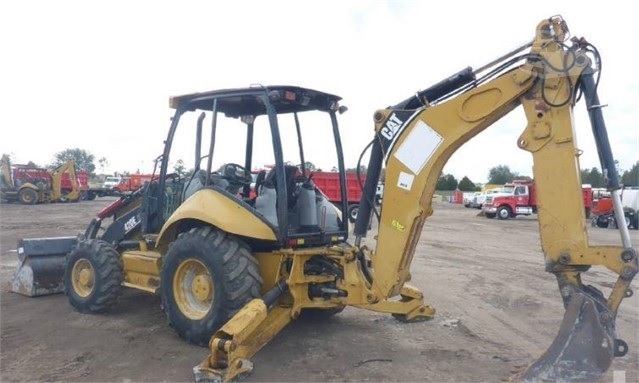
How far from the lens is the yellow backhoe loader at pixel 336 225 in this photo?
13.5ft

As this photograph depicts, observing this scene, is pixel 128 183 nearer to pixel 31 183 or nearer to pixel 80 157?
pixel 31 183

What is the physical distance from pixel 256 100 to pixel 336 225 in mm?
1641

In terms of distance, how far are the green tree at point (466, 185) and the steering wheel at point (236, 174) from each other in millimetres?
68004

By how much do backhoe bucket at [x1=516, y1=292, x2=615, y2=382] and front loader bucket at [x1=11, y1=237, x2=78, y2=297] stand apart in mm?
6292

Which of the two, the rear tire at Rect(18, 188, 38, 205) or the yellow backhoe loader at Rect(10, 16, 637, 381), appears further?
the rear tire at Rect(18, 188, 38, 205)

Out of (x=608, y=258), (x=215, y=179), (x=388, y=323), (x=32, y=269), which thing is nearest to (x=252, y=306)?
(x=215, y=179)

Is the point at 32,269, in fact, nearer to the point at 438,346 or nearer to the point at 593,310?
the point at 438,346

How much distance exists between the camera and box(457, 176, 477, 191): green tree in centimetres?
7119

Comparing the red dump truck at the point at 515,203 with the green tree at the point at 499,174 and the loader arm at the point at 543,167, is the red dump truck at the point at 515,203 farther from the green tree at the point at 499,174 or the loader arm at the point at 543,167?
the green tree at the point at 499,174

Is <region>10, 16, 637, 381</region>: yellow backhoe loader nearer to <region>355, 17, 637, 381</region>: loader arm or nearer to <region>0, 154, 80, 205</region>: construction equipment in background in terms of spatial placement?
<region>355, 17, 637, 381</region>: loader arm

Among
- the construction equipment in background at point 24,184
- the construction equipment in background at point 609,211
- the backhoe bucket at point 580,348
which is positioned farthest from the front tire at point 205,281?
the construction equipment in background at point 24,184

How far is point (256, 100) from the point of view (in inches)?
235

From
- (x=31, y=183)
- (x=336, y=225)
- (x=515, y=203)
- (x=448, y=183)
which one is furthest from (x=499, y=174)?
(x=336, y=225)

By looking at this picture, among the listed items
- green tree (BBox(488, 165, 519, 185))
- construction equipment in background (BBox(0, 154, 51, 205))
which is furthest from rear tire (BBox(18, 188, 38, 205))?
green tree (BBox(488, 165, 519, 185))
